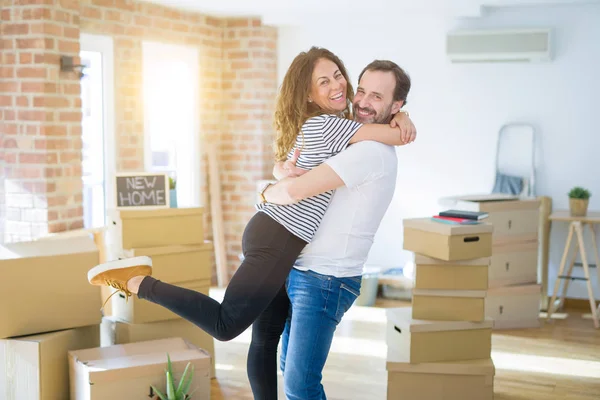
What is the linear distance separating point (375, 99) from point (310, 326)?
80 centimetres

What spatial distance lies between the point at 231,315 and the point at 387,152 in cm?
73

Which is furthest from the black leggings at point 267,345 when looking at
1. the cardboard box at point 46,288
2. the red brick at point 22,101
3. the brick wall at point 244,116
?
the brick wall at point 244,116

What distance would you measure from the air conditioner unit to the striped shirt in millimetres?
3821

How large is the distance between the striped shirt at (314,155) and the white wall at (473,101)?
157 inches

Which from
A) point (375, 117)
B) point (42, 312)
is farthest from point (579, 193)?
point (42, 312)

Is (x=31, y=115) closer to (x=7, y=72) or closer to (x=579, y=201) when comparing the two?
(x=7, y=72)

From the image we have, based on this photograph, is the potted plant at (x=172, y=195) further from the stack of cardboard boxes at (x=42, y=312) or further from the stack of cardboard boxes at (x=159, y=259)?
the stack of cardboard boxes at (x=42, y=312)

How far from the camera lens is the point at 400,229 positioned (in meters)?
6.50

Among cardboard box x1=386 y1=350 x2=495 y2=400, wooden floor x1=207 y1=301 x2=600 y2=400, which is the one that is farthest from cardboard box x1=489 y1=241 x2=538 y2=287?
cardboard box x1=386 y1=350 x2=495 y2=400

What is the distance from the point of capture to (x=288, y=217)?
2398 mm

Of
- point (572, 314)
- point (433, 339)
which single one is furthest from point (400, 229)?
point (433, 339)

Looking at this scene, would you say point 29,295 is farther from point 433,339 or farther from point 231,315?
point 433,339

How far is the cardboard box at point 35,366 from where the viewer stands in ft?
11.0

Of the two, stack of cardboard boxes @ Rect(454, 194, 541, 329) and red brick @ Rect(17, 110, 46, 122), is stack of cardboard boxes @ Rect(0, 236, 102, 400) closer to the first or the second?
red brick @ Rect(17, 110, 46, 122)
